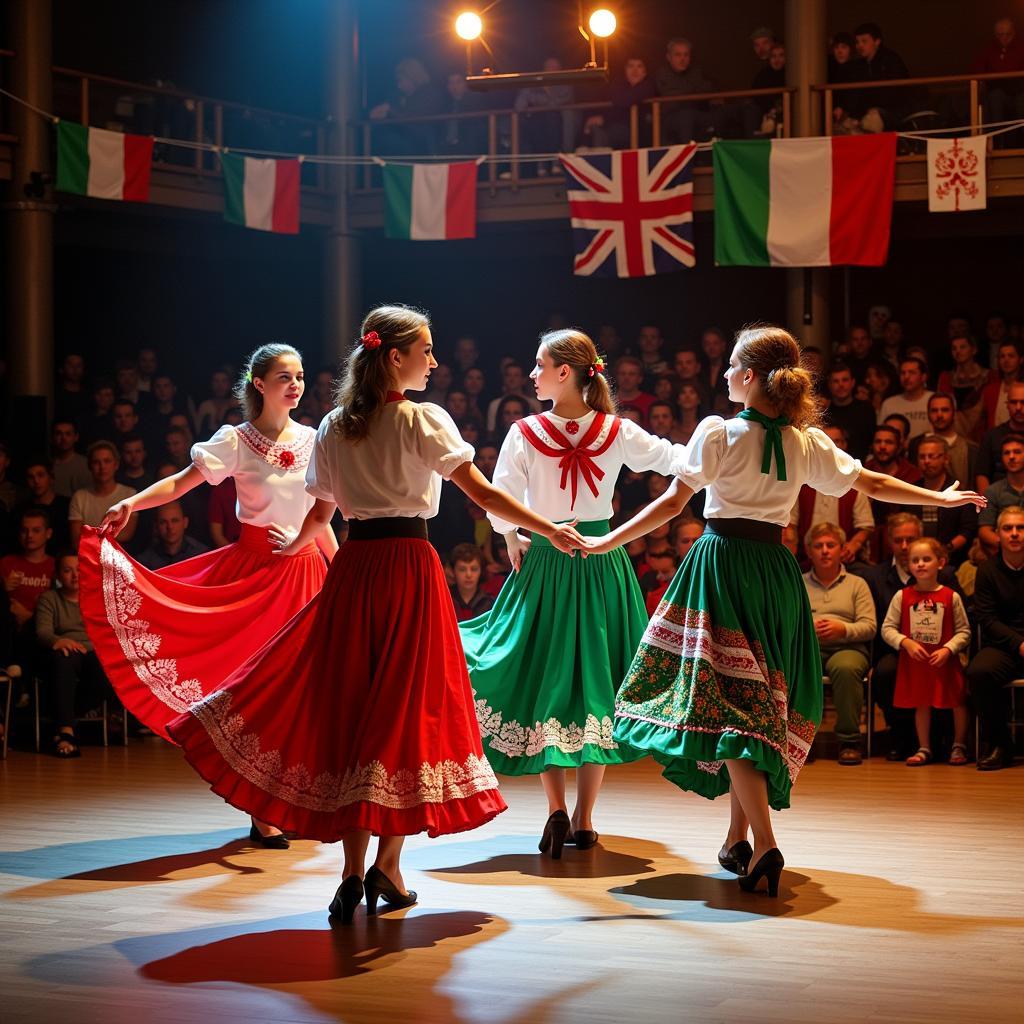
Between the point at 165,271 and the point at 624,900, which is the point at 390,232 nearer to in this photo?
the point at 165,271

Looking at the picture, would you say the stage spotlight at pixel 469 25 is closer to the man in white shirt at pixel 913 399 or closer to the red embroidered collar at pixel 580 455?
Answer: the man in white shirt at pixel 913 399

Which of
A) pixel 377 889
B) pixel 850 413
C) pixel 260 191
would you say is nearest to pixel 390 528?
pixel 377 889

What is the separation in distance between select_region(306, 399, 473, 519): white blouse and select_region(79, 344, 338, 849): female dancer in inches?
39.6

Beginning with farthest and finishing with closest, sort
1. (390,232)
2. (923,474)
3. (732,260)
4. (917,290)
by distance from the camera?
(917,290)
(390,232)
(732,260)
(923,474)

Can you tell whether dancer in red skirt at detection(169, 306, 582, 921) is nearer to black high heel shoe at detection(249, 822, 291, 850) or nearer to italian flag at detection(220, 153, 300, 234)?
black high heel shoe at detection(249, 822, 291, 850)

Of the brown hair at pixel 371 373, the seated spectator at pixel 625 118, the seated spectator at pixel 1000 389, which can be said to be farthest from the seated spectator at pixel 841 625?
the seated spectator at pixel 625 118

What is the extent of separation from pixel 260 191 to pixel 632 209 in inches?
113

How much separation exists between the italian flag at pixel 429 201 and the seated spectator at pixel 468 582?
13.9 ft

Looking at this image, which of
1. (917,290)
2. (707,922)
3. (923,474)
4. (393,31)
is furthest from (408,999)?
(393,31)

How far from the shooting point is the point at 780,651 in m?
4.39

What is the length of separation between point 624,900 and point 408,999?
112cm

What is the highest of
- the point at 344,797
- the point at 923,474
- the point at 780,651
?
the point at 923,474

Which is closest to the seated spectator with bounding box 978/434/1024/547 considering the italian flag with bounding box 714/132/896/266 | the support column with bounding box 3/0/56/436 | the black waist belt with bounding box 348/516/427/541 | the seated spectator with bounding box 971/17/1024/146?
the italian flag with bounding box 714/132/896/266

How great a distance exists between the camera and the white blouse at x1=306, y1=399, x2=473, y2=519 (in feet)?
13.3
